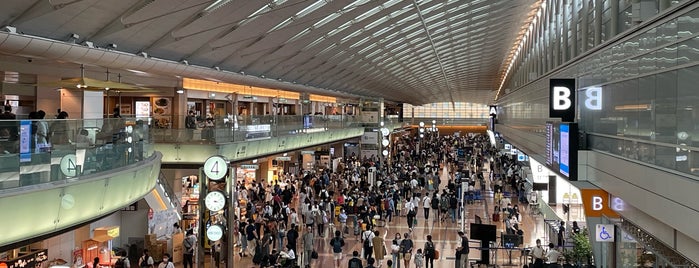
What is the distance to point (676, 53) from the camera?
26.7ft

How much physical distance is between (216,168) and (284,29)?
38.6 feet

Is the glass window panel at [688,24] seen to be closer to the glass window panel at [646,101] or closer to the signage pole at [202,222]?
the glass window panel at [646,101]

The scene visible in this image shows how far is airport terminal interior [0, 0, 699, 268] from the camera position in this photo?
926cm

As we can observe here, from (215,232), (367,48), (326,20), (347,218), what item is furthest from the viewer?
(367,48)

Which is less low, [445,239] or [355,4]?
[355,4]

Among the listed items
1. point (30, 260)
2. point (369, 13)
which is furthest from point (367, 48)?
point (30, 260)

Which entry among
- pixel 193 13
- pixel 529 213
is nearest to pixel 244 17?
pixel 193 13

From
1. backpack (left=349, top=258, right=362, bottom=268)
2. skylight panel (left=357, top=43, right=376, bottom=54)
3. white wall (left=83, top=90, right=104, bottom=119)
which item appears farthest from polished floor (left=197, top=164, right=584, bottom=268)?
skylight panel (left=357, top=43, right=376, bottom=54)

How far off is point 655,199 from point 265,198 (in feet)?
73.3

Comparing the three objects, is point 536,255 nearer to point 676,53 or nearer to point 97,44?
point 676,53

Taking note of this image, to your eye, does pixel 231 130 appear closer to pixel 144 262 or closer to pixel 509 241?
pixel 144 262

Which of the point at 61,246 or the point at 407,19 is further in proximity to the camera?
the point at 407,19

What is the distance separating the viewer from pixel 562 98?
1588 centimetres

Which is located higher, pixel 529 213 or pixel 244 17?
pixel 244 17
